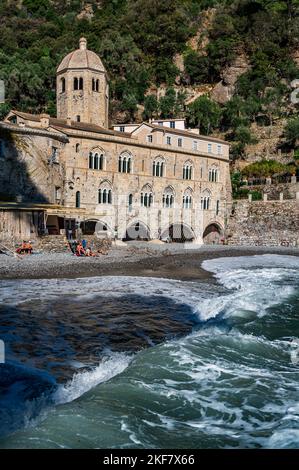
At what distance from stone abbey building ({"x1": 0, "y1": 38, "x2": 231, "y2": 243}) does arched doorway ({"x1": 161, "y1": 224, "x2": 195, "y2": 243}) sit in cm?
12

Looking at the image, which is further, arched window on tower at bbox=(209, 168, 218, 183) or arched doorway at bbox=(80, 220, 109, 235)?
arched window on tower at bbox=(209, 168, 218, 183)

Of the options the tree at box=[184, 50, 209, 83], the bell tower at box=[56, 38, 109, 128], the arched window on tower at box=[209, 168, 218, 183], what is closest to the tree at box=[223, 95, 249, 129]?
the arched window on tower at box=[209, 168, 218, 183]

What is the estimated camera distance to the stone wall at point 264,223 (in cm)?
4488

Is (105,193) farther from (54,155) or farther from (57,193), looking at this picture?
(54,155)

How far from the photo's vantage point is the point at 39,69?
6831 centimetres

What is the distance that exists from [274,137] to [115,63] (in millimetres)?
31866

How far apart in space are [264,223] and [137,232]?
47.8 feet

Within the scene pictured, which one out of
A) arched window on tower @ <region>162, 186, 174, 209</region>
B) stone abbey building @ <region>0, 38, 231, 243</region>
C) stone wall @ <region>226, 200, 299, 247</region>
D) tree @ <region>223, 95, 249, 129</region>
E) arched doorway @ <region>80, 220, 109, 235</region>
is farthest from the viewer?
tree @ <region>223, 95, 249, 129</region>

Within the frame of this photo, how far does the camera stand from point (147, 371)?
28.0ft

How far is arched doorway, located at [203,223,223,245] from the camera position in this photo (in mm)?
49625

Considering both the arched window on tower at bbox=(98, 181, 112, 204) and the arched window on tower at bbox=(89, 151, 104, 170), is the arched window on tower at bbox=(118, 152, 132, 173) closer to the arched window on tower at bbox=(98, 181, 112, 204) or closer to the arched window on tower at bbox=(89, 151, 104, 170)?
the arched window on tower at bbox=(89, 151, 104, 170)

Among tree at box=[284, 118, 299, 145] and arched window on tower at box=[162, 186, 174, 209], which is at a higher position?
tree at box=[284, 118, 299, 145]

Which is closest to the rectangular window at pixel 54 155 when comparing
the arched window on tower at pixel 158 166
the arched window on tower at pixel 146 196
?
the arched window on tower at pixel 146 196
